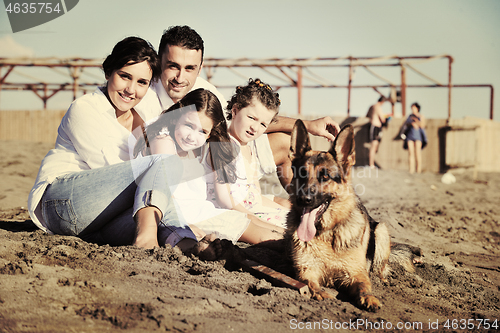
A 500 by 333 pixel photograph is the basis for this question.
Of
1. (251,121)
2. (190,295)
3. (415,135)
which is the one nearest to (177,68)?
(251,121)

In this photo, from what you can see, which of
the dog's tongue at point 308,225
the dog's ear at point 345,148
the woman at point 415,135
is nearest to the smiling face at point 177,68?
the dog's ear at point 345,148

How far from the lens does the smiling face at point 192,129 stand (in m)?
3.53

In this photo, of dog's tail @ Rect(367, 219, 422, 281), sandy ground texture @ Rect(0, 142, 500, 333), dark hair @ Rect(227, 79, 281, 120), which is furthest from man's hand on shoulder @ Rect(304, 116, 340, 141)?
sandy ground texture @ Rect(0, 142, 500, 333)

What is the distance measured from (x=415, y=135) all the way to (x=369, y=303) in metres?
11.4

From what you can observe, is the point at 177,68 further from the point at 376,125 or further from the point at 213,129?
the point at 376,125

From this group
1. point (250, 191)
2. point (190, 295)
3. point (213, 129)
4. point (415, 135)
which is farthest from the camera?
point (415, 135)

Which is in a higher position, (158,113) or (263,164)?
(158,113)

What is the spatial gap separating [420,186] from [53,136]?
1337cm

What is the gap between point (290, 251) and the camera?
10.6 ft

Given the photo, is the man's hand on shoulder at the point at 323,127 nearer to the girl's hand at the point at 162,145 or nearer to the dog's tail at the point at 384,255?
the dog's tail at the point at 384,255

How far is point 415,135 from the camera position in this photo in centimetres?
1258

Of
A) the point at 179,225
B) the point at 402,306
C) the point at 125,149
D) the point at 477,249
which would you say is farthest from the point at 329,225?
the point at 477,249

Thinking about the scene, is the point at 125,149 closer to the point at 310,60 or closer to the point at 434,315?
the point at 434,315

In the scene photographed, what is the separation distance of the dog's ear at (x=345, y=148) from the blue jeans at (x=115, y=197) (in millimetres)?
1459
